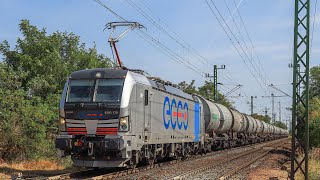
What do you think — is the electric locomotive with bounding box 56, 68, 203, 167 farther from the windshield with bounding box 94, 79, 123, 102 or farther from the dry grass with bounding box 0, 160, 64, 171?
the dry grass with bounding box 0, 160, 64, 171

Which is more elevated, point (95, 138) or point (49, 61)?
point (49, 61)

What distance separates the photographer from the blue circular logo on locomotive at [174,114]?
62.1ft

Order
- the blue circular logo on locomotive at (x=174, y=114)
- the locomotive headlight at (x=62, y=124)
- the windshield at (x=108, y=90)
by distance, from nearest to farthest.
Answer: the windshield at (x=108, y=90) → the locomotive headlight at (x=62, y=124) → the blue circular logo on locomotive at (x=174, y=114)

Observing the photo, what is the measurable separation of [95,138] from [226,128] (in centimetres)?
2226

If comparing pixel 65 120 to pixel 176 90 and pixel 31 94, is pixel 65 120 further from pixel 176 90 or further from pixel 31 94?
pixel 31 94

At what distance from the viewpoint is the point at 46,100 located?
904 inches

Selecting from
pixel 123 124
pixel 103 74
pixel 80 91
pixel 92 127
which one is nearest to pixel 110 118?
pixel 123 124

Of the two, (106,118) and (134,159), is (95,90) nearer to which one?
(106,118)

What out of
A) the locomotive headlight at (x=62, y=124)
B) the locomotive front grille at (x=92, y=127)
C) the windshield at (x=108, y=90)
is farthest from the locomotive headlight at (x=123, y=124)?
the locomotive headlight at (x=62, y=124)

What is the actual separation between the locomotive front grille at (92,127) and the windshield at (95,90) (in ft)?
2.51

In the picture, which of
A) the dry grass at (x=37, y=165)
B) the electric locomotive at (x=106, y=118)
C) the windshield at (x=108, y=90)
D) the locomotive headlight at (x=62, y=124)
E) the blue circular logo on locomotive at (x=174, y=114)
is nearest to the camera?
the electric locomotive at (x=106, y=118)

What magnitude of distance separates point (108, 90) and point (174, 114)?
6.10 metres

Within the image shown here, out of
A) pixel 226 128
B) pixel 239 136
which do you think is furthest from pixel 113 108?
pixel 239 136

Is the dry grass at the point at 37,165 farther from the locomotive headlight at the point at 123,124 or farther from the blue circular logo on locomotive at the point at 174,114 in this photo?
the blue circular logo on locomotive at the point at 174,114
